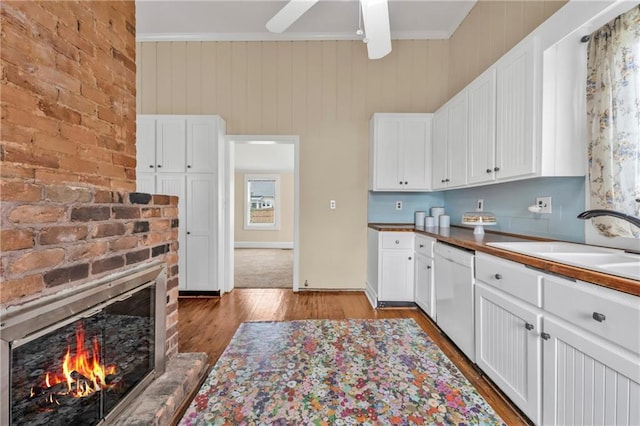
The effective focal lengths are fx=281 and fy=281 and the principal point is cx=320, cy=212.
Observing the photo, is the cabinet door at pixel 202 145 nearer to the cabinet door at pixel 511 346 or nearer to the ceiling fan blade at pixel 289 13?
the ceiling fan blade at pixel 289 13

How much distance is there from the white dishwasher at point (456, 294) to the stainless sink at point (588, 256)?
30 centimetres

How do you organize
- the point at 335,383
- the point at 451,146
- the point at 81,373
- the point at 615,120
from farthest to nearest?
the point at 451,146 < the point at 335,383 < the point at 615,120 < the point at 81,373

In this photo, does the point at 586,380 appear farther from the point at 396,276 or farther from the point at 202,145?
the point at 202,145

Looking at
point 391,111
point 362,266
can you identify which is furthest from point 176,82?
point 362,266

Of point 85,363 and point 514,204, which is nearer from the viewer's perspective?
point 85,363

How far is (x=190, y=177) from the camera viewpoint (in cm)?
336

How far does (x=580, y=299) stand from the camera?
43.3 inches

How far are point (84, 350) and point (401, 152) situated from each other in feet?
10.4

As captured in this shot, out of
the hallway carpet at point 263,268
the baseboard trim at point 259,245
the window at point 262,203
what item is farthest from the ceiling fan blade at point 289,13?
the baseboard trim at point 259,245

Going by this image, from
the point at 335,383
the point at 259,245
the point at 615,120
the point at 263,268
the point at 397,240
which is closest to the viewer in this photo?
the point at 615,120

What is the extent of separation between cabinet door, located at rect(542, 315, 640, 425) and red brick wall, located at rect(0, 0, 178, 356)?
6.52 feet

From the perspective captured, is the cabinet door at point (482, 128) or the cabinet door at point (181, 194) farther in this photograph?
the cabinet door at point (181, 194)

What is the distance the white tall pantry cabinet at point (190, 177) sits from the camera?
3328 mm

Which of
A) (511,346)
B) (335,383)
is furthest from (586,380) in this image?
(335,383)
